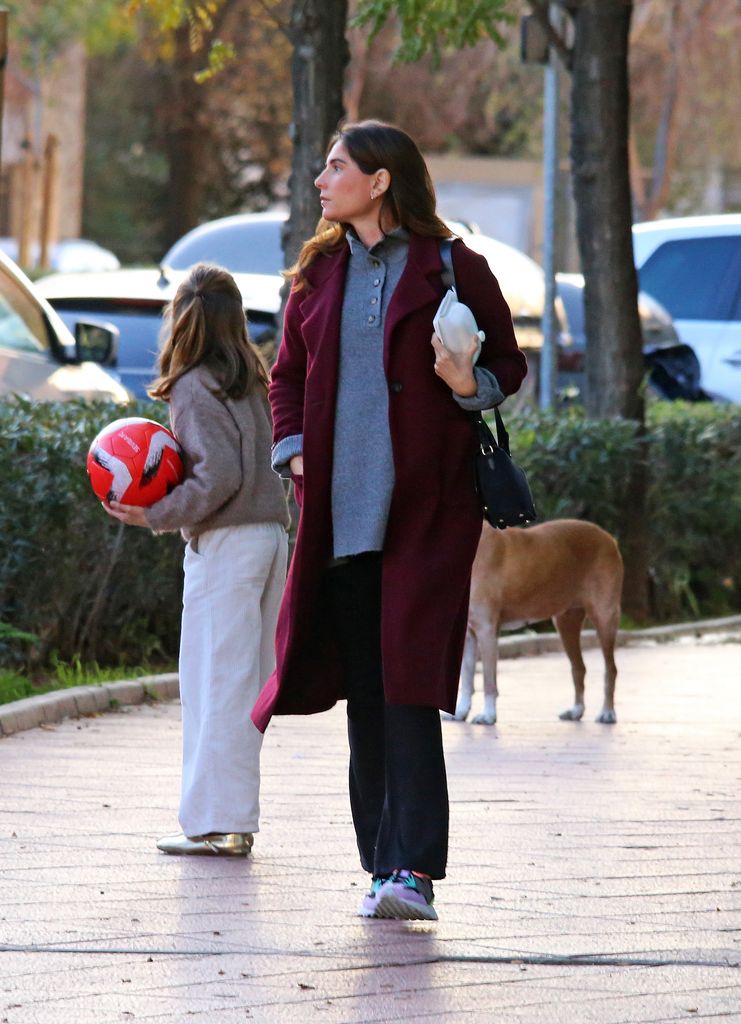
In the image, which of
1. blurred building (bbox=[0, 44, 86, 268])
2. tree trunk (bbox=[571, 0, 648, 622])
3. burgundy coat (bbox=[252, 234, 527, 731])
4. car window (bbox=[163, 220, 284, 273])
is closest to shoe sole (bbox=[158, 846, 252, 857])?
burgundy coat (bbox=[252, 234, 527, 731])

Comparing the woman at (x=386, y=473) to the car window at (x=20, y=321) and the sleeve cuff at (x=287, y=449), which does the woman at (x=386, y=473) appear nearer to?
the sleeve cuff at (x=287, y=449)

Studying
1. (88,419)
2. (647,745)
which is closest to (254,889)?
(647,745)

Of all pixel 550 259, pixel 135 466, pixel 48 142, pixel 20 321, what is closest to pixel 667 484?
pixel 550 259

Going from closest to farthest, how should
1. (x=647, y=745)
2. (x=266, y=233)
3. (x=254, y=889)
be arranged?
(x=254, y=889) → (x=647, y=745) → (x=266, y=233)

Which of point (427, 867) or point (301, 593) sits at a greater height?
point (301, 593)

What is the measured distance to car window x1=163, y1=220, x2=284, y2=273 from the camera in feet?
60.0

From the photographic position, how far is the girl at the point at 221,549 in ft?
20.3

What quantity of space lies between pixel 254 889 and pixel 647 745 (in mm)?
3248

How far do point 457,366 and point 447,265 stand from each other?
35cm

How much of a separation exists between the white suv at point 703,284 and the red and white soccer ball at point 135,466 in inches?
424

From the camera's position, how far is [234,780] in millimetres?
6250

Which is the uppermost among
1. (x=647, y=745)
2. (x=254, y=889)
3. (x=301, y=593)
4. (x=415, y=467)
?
(x=415, y=467)

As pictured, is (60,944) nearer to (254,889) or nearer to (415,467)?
(254,889)

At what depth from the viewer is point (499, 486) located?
5.14 metres
